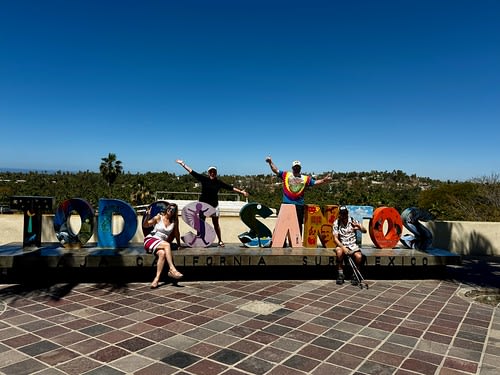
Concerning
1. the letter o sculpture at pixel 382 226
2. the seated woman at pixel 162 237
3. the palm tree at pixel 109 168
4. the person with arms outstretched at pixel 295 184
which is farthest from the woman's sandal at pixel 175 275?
the palm tree at pixel 109 168

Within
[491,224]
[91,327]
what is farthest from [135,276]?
[491,224]

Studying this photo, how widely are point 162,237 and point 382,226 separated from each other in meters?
4.54

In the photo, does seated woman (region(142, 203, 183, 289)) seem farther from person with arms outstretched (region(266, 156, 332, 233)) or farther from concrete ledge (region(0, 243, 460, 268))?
person with arms outstretched (region(266, 156, 332, 233))

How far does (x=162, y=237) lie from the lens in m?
7.06

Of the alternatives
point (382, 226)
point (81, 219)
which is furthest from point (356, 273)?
point (81, 219)

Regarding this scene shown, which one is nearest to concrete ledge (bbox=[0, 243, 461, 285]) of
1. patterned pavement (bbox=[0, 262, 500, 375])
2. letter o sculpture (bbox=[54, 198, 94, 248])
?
letter o sculpture (bbox=[54, 198, 94, 248])

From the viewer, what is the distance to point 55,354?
3.93 metres

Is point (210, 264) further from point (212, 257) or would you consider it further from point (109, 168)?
point (109, 168)

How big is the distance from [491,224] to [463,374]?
9.14 meters

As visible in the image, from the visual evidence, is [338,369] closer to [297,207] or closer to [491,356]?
[491,356]

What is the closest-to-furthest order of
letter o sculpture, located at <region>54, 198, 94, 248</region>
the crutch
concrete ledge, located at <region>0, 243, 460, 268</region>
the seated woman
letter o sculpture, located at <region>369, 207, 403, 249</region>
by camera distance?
concrete ledge, located at <region>0, 243, 460, 268</region>
the seated woman
the crutch
letter o sculpture, located at <region>54, 198, 94, 248</region>
letter o sculpture, located at <region>369, 207, 403, 249</region>

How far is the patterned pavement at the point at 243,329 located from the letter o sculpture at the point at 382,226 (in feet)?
4.81

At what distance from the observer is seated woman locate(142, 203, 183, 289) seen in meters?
6.73

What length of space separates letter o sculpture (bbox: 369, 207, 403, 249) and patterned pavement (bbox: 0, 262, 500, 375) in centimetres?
147
